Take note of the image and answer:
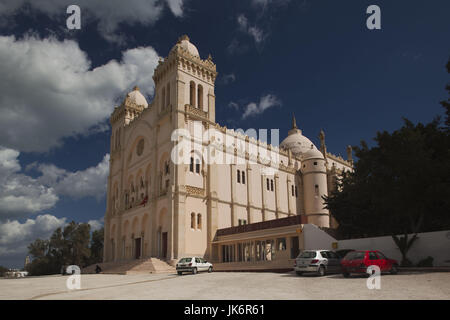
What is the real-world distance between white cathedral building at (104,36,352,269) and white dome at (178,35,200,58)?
19 cm

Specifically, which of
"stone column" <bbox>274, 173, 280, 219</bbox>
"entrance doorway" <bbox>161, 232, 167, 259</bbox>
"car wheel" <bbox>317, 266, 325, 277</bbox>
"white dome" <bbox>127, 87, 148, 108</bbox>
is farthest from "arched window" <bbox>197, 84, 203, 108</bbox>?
"car wheel" <bbox>317, 266, 325, 277</bbox>

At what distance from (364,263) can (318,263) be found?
8.82ft

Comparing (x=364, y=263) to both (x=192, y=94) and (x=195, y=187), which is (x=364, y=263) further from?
(x=192, y=94)

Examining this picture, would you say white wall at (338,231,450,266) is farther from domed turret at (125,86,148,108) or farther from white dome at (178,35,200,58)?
domed turret at (125,86,148,108)

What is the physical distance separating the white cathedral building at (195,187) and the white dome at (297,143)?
3.22 meters

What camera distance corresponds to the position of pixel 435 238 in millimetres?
20750

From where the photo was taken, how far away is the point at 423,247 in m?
21.2

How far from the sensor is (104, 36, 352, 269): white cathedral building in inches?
1363

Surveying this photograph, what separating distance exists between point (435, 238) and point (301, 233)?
1045 cm

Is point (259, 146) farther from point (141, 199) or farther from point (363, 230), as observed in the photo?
point (363, 230)

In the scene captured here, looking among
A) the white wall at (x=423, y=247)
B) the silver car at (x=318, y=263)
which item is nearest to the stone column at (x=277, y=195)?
the white wall at (x=423, y=247)
